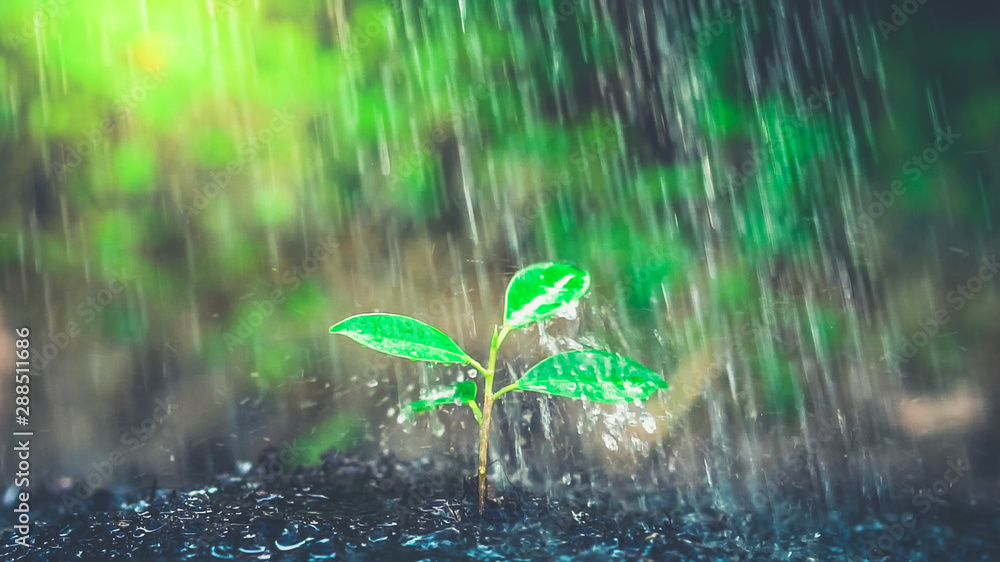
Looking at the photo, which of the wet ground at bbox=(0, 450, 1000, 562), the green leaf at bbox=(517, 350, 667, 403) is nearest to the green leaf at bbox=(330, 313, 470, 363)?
the green leaf at bbox=(517, 350, 667, 403)

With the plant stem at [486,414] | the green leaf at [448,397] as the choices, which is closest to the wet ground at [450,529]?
the plant stem at [486,414]

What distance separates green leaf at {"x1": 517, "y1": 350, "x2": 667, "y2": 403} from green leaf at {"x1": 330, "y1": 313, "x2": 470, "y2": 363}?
108 millimetres

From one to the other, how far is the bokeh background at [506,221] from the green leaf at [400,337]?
0.34 metres

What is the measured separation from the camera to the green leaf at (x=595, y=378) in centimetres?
76

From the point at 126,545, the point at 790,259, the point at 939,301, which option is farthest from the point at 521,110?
the point at 126,545

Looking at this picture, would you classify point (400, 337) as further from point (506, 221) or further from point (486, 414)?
point (506, 221)

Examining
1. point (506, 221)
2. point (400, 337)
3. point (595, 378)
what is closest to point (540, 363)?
point (595, 378)

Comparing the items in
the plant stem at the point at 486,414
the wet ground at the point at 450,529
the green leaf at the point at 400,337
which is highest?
the green leaf at the point at 400,337

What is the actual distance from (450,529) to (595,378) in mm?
295

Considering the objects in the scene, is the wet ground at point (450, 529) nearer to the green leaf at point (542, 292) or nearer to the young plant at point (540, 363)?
the young plant at point (540, 363)

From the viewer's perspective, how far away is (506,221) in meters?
1.15

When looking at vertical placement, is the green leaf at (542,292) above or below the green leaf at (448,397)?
above

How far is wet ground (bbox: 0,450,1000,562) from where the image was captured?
2.58ft

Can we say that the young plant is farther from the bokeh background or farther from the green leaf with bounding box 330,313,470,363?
the bokeh background
